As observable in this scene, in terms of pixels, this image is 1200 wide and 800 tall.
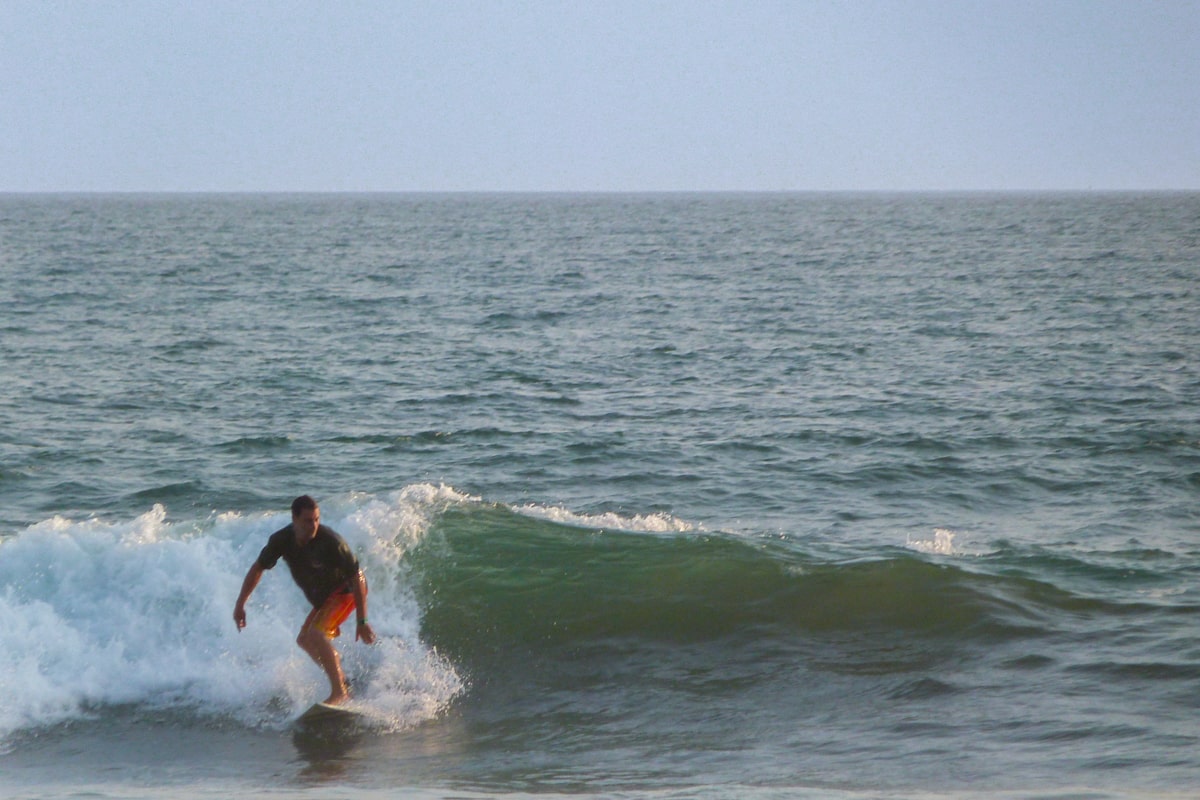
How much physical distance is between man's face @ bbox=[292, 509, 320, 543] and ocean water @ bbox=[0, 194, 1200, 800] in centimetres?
138

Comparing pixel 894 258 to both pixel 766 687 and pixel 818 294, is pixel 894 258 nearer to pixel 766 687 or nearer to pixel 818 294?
pixel 818 294

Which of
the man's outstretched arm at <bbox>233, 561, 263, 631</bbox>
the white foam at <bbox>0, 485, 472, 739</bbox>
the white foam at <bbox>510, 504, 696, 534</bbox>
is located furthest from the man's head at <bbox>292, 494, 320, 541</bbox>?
the white foam at <bbox>510, 504, 696, 534</bbox>

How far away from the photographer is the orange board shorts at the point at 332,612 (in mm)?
9125

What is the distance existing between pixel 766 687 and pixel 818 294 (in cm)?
2942

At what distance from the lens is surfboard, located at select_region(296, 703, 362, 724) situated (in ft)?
30.3

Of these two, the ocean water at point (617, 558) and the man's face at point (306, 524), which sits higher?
the man's face at point (306, 524)

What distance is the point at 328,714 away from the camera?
930cm

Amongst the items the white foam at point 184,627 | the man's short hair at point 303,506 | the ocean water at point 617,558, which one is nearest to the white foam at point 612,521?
the ocean water at point 617,558

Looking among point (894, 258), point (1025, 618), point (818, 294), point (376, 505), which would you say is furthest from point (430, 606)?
point (894, 258)

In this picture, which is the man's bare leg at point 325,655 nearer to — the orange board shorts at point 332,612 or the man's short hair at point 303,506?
the orange board shorts at point 332,612

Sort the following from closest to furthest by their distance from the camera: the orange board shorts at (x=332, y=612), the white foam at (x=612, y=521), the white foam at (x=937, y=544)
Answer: the orange board shorts at (x=332, y=612)
the white foam at (x=937, y=544)
the white foam at (x=612, y=521)

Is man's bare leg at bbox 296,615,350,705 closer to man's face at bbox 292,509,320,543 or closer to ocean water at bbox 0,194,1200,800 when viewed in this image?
ocean water at bbox 0,194,1200,800

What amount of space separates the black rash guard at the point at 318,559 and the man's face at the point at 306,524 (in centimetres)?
6

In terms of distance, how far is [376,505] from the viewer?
487 inches
